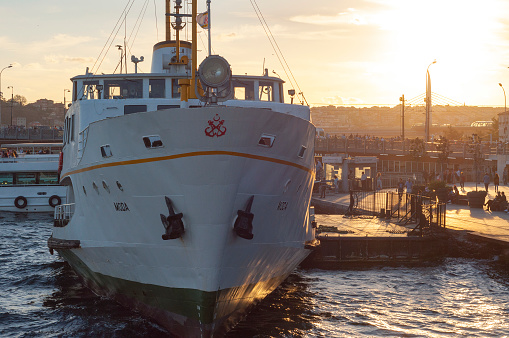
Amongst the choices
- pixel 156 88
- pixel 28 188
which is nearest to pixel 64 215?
pixel 156 88

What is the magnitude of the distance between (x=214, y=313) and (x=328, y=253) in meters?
10.9

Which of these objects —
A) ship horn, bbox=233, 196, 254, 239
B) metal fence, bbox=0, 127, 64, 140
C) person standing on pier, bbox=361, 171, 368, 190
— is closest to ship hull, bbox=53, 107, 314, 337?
ship horn, bbox=233, 196, 254, 239

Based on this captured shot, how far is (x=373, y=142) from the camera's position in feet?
208

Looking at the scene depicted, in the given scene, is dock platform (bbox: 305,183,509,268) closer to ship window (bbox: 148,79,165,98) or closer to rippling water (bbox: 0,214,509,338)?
rippling water (bbox: 0,214,509,338)

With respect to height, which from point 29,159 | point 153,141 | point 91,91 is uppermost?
point 91,91

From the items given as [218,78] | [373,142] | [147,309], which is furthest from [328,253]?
[373,142]

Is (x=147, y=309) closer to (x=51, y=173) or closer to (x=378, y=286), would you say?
(x=378, y=286)

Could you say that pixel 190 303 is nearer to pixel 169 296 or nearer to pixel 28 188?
pixel 169 296

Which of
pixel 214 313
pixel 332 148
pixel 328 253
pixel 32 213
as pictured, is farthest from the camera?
pixel 332 148

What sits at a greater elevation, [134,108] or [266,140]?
[134,108]

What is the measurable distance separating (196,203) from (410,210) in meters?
17.6

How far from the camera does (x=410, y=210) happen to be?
91.8ft

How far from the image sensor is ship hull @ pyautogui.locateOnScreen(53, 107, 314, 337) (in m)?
12.6

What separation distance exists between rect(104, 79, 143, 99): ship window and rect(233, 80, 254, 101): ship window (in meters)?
3.12
